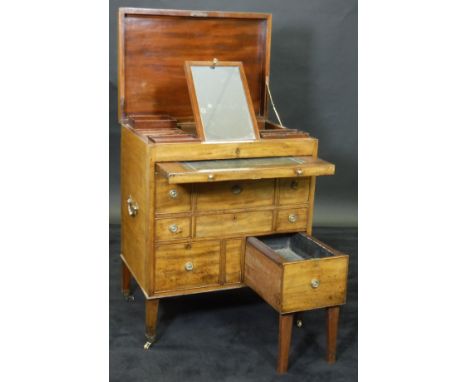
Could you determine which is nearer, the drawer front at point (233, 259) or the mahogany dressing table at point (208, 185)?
the mahogany dressing table at point (208, 185)

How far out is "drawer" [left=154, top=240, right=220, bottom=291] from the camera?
2.95 metres

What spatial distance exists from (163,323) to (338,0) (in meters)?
2.64

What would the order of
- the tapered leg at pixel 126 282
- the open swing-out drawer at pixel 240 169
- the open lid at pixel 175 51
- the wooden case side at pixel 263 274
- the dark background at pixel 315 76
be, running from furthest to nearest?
the dark background at pixel 315 76 < the tapered leg at pixel 126 282 < the open lid at pixel 175 51 < the wooden case side at pixel 263 274 < the open swing-out drawer at pixel 240 169

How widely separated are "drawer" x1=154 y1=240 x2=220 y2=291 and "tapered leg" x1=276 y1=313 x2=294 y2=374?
440mm

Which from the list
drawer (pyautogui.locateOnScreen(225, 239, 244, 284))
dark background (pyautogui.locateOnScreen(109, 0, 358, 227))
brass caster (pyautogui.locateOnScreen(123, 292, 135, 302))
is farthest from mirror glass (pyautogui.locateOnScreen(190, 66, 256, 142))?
dark background (pyautogui.locateOnScreen(109, 0, 358, 227))

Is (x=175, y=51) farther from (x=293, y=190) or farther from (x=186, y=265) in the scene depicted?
(x=186, y=265)

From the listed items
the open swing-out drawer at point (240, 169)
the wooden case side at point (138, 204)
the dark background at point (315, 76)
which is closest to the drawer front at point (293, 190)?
the open swing-out drawer at point (240, 169)

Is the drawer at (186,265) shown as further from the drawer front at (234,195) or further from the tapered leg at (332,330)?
the tapered leg at (332,330)

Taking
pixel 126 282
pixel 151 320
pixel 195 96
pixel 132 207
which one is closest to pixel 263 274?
pixel 151 320

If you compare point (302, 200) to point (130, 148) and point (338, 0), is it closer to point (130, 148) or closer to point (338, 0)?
point (130, 148)

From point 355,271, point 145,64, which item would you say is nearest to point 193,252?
point 145,64

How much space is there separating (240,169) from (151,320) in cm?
83

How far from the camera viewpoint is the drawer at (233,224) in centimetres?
Answer: 297

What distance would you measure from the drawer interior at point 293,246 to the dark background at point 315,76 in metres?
1.69
